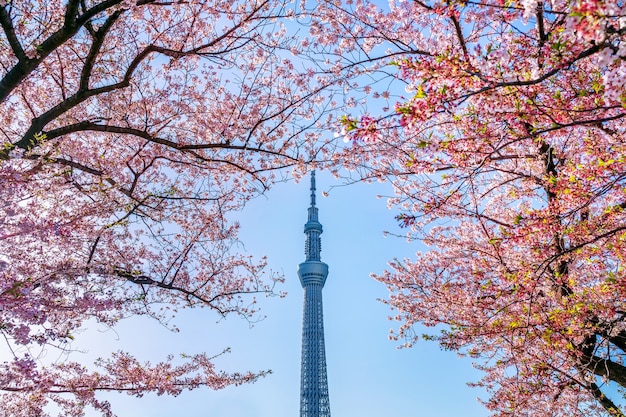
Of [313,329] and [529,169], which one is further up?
[313,329]

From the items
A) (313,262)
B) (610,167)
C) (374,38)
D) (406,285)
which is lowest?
(610,167)

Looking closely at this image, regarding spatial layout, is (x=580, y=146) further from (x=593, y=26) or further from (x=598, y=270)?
(x=593, y=26)

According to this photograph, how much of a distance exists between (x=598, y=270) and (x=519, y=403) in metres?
2.10

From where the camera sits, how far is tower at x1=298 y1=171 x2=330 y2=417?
48.4 metres

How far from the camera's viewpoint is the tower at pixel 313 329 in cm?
4844

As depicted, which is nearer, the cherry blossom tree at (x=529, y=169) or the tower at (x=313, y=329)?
the cherry blossom tree at (x=529, y=169)

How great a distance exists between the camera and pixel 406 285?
9180mm

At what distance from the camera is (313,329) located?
171 feet

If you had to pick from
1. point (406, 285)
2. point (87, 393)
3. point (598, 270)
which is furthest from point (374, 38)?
point (87, 393)

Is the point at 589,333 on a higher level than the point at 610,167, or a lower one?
lower

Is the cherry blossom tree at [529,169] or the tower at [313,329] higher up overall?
the tower at [313,329]

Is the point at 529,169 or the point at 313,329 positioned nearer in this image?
the point at 529,169

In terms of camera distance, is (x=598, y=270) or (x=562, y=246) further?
(x=598, y=270)

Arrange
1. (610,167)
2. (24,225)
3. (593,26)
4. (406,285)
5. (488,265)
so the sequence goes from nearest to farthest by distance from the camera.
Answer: (593,26)
(610,167)
(24,225)
(488,265)
(406,285)
